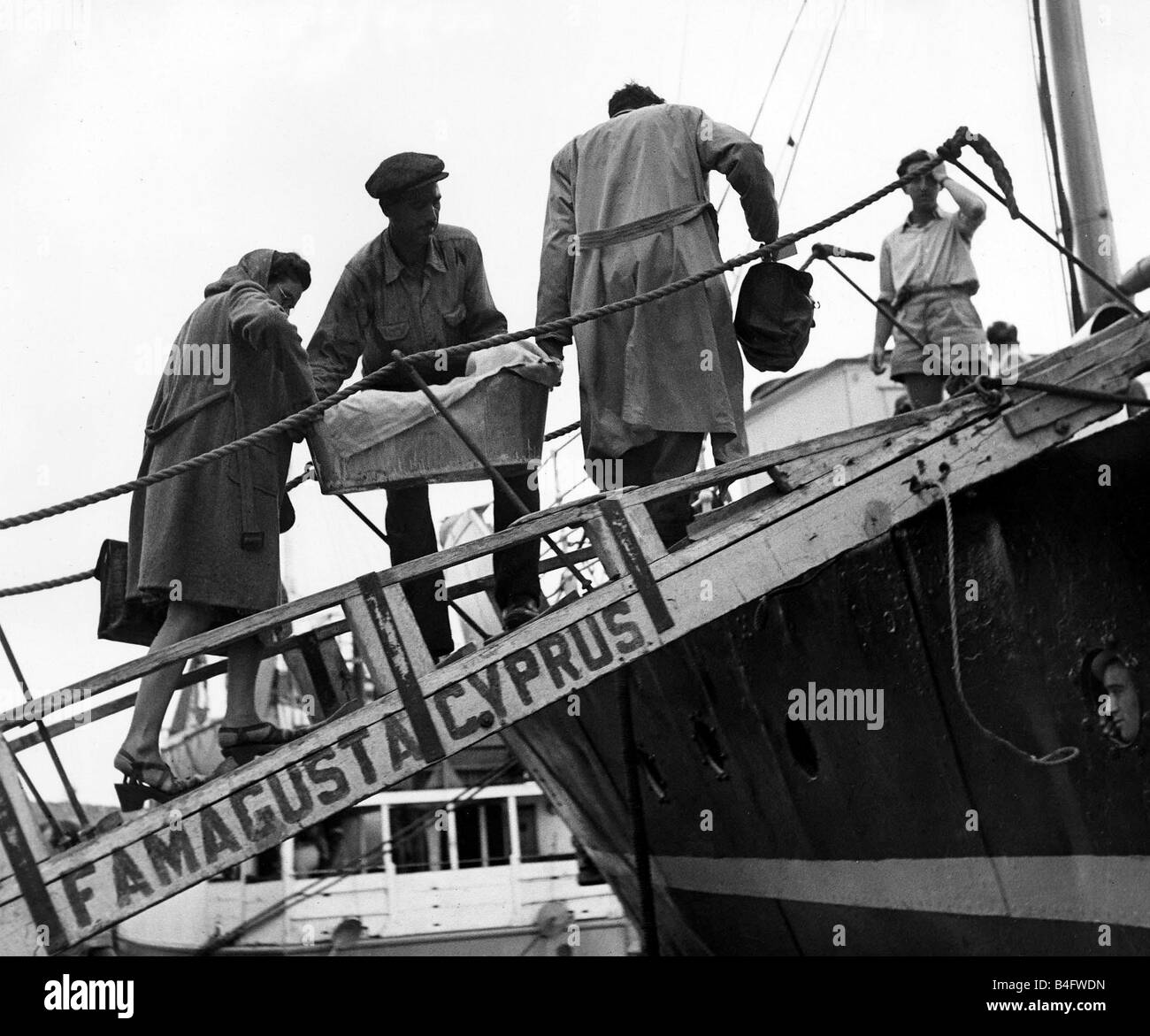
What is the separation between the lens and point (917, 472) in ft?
14.6

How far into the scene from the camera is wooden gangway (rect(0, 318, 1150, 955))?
3900mm

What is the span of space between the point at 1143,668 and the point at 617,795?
11.7 ft

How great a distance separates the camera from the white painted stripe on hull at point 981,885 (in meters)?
4.62

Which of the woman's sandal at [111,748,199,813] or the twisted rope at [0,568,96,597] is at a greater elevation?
the twisted rope at [0,568,96,597]

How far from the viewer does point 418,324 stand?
5.79m

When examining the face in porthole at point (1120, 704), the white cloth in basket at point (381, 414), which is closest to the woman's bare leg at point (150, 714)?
the white cloth in basket at point (381, 414)

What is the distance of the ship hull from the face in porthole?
0.04m

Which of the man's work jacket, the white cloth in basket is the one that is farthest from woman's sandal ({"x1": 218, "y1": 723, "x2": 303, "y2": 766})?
the man's work jacket

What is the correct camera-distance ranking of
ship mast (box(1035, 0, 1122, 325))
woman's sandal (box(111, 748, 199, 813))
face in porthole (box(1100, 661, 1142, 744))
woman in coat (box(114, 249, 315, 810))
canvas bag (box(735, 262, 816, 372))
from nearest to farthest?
woman's sandal (box(111, 748, 199, 813)), face in porthole (box(1100, 661, 1142, 744)), woman in coat (box(114, 249, 315, 810)), canvas bag (box(735, 262, 816, 372)), ship mast (box(1035, 0, 1122, 325))

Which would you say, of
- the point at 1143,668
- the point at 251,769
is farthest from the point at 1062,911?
the point at 251,769

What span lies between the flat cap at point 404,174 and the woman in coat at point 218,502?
57cm

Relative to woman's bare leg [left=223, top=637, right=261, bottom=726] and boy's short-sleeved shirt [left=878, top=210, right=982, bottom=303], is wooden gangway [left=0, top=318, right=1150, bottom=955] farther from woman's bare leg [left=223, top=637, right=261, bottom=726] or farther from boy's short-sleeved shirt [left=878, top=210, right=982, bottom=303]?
boy's short-sleeved shirt [left=878, top=210, right=982, bottom=303]

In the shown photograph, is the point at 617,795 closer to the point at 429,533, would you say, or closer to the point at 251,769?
the point at 429,533

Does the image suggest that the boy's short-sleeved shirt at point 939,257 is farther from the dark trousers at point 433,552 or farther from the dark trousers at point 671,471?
the dark trousers at point 433,552
